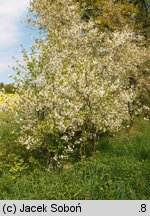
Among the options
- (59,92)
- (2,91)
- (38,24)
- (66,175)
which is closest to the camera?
(66,175)

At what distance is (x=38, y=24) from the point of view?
2542 cm

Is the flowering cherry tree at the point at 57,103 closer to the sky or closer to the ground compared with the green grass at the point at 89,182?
closer to the sky

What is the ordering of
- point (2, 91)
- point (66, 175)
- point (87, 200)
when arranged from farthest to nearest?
1. point (2, 91)
2. point (66, 175)
3. point (87, 200)

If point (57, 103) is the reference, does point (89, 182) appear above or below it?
below

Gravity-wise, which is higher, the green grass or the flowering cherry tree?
the flowering cherry tree

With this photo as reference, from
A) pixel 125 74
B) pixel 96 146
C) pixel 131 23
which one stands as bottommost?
pixel 96 146

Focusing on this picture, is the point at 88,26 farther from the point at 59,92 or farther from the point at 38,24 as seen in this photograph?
the point at 59,92

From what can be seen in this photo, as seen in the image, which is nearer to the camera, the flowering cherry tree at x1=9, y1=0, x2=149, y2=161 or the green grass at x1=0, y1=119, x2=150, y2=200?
the green grass at x1=0, y1=119, x2=150, y2=200

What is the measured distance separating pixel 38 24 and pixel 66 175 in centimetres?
1509

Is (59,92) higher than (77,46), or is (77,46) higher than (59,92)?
(77,46)

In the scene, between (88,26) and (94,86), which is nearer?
(94,86)

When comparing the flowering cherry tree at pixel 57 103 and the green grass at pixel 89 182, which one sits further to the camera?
the flowering cherry tree at pixel 57 103

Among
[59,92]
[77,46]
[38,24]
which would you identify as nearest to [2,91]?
[59,92]

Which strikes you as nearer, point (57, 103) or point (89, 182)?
point (89, 182)
